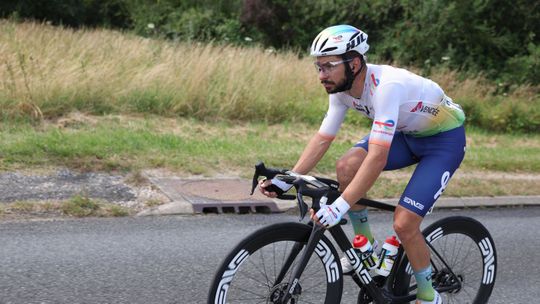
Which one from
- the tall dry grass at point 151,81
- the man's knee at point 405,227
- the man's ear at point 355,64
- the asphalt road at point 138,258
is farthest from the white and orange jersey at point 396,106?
the tall dry grass at point 151,81

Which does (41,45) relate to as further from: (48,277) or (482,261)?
(482,261)

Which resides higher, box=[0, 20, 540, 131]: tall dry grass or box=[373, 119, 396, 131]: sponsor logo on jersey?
box=[373, 119, 396, 131]: sponsor logo on jersey

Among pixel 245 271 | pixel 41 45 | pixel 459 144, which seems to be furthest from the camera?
pixel 41 45

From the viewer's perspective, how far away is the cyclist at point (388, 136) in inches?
160

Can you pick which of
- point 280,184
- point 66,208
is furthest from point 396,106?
point 66,208

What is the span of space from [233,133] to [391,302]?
7.43 metres

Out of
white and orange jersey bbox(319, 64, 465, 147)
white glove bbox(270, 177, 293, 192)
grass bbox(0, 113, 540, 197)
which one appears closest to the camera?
white and orange jersey bbox(319, 64, 465, 147)

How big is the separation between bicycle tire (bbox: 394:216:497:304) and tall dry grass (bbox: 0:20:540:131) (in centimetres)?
747

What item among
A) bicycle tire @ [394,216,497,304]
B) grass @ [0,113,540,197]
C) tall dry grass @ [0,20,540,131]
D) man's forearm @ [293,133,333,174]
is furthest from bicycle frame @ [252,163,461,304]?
tall dry grass @ [0,20,540,131]

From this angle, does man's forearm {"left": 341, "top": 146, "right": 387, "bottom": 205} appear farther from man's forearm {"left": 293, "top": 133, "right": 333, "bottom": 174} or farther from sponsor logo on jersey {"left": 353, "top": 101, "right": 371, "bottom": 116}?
man's forearm {"left": 293, "top": 133, "right": 333, "bottom": 174}

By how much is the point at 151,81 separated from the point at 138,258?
7107mm

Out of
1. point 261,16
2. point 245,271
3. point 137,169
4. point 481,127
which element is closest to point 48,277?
point 245,271

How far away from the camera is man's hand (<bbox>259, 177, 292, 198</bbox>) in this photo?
423 cm

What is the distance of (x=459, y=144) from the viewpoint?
463 cm
